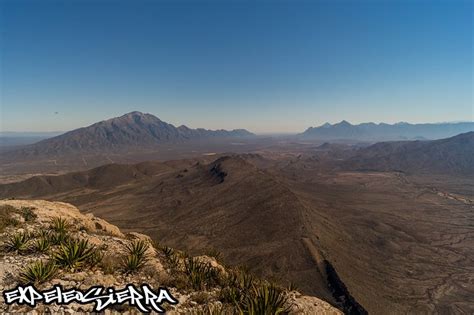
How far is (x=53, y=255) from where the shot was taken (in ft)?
24.0

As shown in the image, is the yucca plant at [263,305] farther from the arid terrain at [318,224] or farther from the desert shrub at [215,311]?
the arid terrain at [318,224]

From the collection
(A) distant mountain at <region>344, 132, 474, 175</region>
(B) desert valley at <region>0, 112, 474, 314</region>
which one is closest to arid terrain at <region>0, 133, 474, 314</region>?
(B) desert valley at <region>0, 112, 474, 314</region>

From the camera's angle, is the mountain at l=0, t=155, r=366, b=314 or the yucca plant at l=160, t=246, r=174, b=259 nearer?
the yucca plant at l=160, t=246, r=174, b=259

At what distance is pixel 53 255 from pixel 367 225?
6181cm

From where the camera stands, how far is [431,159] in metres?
153

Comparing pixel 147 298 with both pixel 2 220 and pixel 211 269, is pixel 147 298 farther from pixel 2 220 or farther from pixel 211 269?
pixel 2 220

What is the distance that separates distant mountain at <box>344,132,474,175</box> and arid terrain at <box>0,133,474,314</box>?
27018 mm

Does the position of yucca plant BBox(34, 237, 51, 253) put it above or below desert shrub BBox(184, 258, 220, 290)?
above

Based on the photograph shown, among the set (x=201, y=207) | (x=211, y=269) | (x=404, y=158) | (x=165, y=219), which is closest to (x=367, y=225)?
(x=201, y=207)

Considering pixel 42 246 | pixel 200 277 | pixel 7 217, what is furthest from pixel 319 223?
pixel 42 246

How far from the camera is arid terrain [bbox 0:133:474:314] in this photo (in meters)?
34.2

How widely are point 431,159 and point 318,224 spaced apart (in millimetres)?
141544

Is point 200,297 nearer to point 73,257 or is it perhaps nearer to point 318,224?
point 73,257

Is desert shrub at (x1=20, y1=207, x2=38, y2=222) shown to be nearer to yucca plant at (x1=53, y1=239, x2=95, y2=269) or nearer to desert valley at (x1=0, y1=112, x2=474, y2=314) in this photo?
yucca plant at (x1=53, y1=239, x2=95, y2=269)
